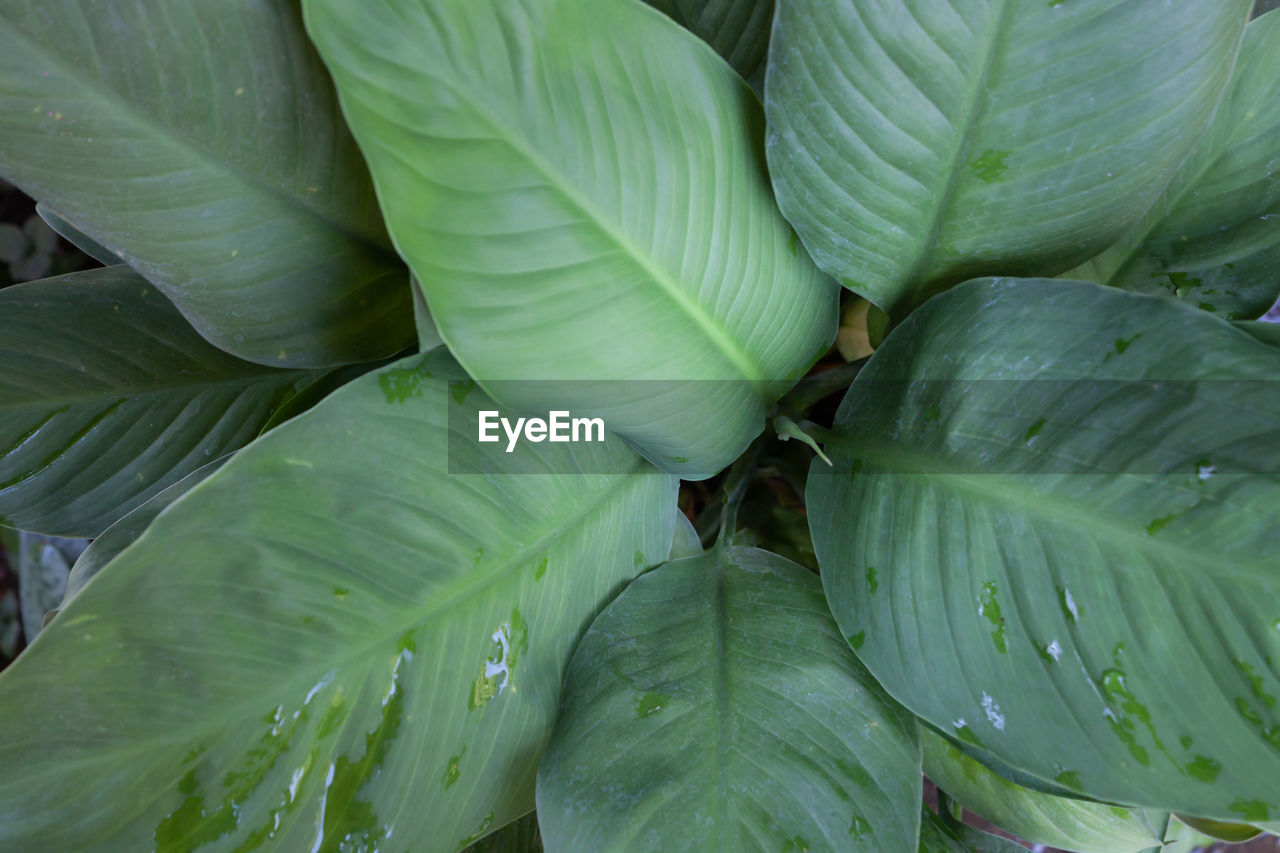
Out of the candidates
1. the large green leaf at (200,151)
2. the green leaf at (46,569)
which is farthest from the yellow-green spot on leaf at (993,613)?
the green leaf at (46,569)

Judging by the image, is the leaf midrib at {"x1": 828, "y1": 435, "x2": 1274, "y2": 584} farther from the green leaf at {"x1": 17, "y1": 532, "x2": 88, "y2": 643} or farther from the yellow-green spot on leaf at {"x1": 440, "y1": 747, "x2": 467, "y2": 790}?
the green leaf at {"x1": 17, "y1": 532, "x2": 88, "y2": 643}

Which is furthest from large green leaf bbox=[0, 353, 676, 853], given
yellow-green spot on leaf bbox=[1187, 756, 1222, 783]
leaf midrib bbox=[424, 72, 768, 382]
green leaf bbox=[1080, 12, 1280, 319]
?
green leaf bbox=[1080, 12, 1280, 319]

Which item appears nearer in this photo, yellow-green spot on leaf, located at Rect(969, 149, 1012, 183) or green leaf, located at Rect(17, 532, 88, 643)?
yellow-green spot on leaf, located at Rect(969, 149, 1012, 183)

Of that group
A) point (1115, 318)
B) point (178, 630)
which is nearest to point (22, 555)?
point (178, 630)

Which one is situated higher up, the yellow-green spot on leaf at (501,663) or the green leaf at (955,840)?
the yellow-green spot on leaf at (501,663)

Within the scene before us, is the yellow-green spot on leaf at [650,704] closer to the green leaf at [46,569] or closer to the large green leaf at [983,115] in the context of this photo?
the large green leaf at [983,115]

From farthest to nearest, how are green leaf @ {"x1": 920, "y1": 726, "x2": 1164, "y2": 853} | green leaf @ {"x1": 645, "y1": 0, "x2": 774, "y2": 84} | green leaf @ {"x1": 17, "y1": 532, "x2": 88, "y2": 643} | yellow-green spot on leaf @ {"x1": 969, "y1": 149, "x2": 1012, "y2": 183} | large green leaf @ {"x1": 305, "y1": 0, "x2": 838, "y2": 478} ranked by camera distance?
green leaf @ {"x1": 17, "y1": 532, "x2": 88, "y2": 643}, green leaf @ {"x1": 920, "y1": 726, "x2": 1164, "y2": 853}, green leaf @ {"x1": 645, "y1": 0, "x2": 774, "y2": 84}, yellow-green spot on leaf @ {"x1": 969, "y1": 149, "x2": 1012, "y2": 183}, large green leaf @ {"x1": 305, "y1": 0, "x2": 838, "y2": 478}

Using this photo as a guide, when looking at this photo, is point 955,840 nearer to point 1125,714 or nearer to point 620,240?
point 1125,714

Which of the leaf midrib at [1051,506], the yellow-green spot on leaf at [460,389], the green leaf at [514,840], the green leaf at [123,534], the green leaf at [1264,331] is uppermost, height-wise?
the green leaf at [1264,331]
